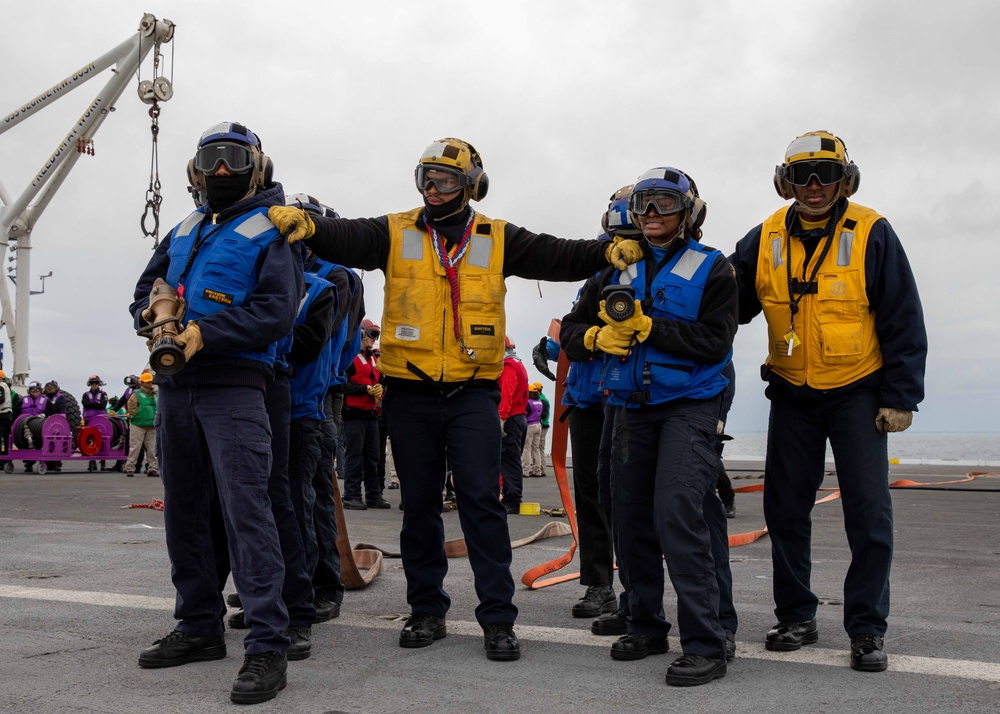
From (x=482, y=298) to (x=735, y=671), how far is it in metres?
1.96

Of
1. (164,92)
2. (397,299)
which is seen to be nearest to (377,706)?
(397,299)

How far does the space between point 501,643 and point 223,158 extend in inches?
94.7

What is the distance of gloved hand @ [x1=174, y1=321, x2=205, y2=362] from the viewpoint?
13.9ft

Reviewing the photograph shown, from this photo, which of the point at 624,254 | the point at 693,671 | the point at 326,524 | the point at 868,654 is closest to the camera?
the point at 693,671

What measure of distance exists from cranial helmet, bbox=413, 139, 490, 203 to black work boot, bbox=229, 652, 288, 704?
7.31 ft

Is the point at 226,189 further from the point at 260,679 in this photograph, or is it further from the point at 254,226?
the point at 260,679

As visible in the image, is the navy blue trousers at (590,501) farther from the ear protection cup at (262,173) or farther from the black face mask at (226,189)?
the black face mask at (226,189)

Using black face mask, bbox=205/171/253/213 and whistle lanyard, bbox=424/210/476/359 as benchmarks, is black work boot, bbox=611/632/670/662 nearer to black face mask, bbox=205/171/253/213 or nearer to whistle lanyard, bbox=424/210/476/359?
whistle lanyard, bbox=424/210/476/359

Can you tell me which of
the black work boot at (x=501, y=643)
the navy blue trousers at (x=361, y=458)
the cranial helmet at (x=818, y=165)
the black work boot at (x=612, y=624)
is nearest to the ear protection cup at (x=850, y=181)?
the cranial helmet at (x=818, y=165)

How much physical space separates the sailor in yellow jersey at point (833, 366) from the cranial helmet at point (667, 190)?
43cm

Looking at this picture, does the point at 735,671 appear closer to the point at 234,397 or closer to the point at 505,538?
the point at 505,538

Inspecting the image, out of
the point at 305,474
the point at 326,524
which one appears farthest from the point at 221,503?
the point at 326,524

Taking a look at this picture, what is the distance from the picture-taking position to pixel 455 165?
5.08m

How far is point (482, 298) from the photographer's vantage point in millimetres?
5031
